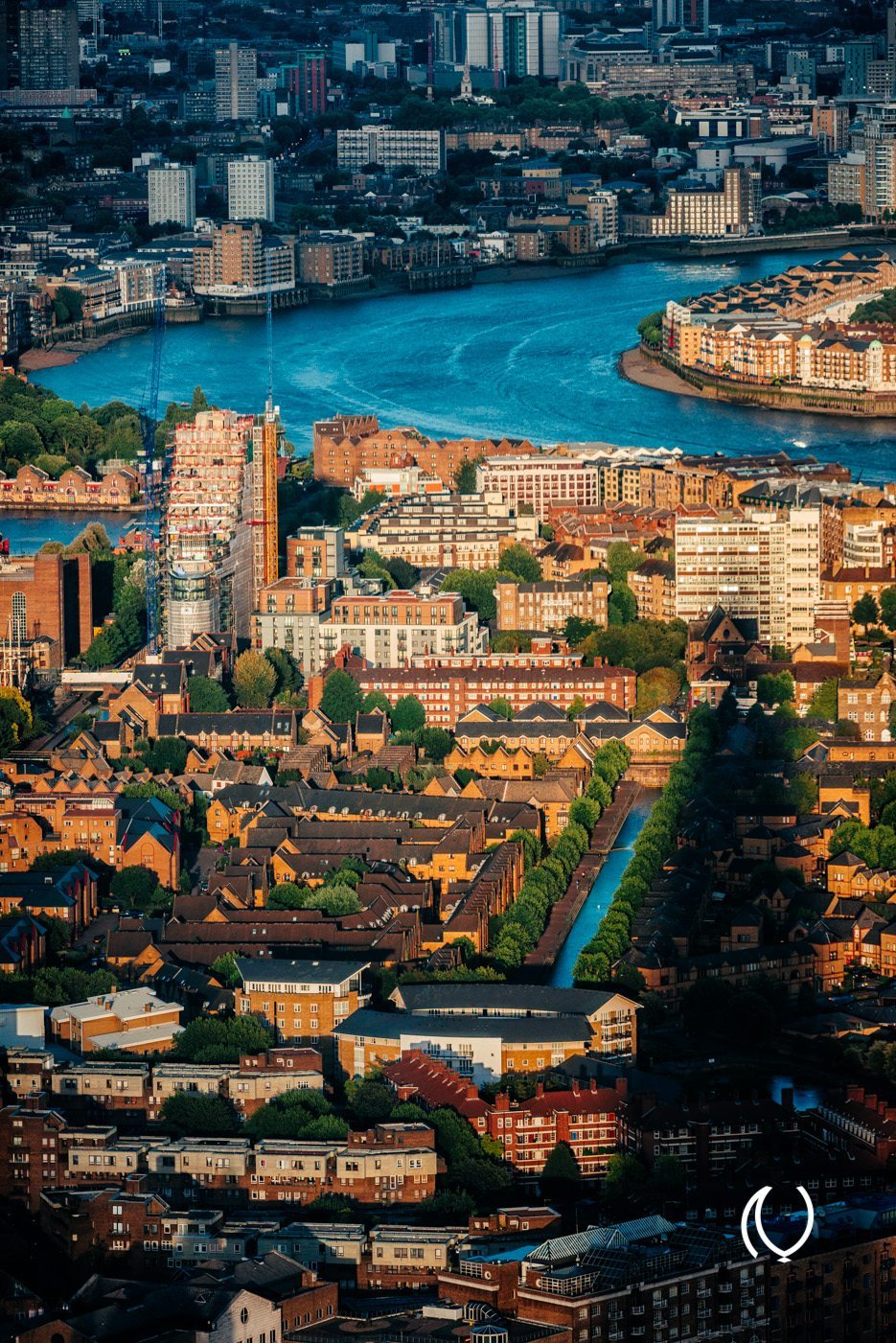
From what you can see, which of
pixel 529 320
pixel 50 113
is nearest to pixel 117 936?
pixel 529 320

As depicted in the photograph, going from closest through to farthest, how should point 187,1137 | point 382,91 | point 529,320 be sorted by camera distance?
point 187,1137, point 529,320, point 382,91

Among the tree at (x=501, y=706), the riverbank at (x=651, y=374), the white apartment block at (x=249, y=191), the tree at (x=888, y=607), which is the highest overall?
the tree at (x=888, y=607)

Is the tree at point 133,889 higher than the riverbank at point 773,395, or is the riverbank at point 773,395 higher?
the tree at point 133,889

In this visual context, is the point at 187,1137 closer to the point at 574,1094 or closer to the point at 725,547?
the point at 574,1094

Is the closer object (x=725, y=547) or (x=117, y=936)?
(x=117, y=936)

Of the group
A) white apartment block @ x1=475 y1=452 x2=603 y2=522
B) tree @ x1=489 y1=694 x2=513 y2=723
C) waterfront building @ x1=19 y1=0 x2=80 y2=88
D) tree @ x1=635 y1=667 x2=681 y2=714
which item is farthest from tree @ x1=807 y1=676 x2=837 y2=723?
waterfront building @ x1=19 y1=0 x2=80 y2=88

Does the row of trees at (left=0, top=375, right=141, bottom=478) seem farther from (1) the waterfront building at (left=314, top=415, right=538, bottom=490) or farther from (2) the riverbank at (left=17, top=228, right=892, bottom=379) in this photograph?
(2) the riverbank at (left=17, top=228, right=892, bottom=379)

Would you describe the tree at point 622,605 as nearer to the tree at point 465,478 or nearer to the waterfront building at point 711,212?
the tree at point 465,478

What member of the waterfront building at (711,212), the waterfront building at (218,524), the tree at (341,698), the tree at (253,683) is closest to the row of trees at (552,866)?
the tree at (341,698)
